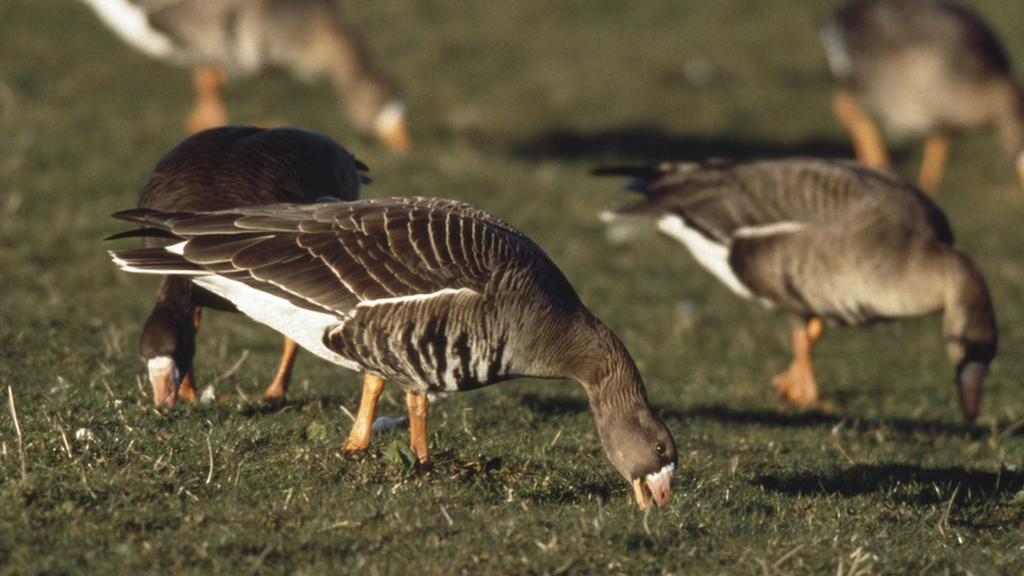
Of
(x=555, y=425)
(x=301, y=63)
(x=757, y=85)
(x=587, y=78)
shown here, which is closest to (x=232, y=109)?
(x=301, y=63)

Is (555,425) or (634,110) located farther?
(634,110)

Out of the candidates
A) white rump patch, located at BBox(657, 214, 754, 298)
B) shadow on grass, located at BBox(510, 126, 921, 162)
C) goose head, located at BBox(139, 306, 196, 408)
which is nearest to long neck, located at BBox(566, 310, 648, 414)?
goose head, located at BBox(139, 306, 196, 408)

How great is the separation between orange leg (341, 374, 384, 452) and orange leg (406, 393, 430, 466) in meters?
0.20

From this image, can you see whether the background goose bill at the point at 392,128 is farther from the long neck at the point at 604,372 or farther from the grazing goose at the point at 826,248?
the long neck at the point at 604,372

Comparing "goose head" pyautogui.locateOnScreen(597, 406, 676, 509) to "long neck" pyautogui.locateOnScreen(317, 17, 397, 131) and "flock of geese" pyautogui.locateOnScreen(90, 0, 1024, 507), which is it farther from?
"long neck" pyautogui.locateOnScreen(317, 17, 397, 131)

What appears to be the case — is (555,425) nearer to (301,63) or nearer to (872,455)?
(872,455)

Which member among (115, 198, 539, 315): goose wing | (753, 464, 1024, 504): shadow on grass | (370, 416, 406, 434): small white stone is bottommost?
(753, 464, 1024, 504): shadow on grass

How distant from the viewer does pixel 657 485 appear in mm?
5555

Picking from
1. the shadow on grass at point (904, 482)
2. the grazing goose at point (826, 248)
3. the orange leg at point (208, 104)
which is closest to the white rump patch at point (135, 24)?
the orange leg at point (208, 104)

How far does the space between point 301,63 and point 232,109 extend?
50.3 inches

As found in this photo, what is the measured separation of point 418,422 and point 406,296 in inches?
27.2

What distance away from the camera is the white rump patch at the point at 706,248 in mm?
9656

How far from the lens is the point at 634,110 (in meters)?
18.6

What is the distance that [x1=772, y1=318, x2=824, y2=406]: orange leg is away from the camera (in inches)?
364
